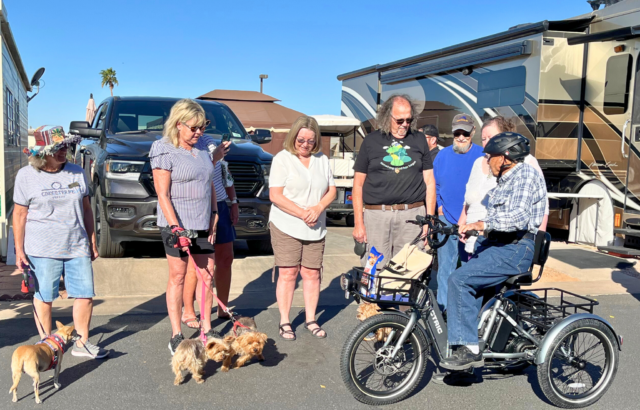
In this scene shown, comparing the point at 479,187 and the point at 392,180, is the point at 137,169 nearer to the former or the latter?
the point at 392,180

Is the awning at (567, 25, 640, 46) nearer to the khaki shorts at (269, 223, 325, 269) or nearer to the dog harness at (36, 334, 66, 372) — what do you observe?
the khaki shorts at (269, 223, 325, 269)

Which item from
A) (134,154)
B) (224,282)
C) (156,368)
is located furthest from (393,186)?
(134,154)

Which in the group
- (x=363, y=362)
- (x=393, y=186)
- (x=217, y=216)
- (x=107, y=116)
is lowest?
(x=363, y=362)

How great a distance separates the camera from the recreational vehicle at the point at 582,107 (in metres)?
8.75

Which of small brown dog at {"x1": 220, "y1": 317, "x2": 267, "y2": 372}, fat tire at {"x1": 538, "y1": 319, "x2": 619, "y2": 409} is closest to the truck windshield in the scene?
small brown dog at {"x1": 220, "y1": 317, "x2": 267, "y2": 372}

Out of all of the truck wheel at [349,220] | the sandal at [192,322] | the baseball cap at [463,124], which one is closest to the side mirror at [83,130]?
the sandal at [192,322]

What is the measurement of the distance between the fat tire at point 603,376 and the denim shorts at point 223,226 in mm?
2741

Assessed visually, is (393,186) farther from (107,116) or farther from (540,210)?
(107,116)

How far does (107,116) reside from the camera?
320 inches

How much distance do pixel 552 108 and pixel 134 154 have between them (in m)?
6.28

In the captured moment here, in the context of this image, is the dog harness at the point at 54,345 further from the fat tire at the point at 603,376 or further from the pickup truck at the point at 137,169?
the pickup truck at the point at 137,169

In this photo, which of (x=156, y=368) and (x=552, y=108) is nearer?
(x=156, y=368)

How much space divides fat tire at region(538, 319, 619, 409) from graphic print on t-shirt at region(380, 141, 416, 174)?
1792mm

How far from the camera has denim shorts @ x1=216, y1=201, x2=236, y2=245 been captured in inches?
204
